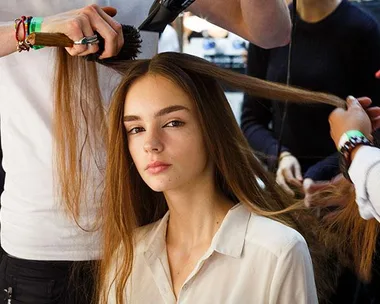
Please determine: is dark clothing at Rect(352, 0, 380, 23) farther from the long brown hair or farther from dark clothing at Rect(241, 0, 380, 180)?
the long brown hair

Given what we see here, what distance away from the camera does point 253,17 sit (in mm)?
1242

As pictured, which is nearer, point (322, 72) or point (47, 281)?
point (47, 281)

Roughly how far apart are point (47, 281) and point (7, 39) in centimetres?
44

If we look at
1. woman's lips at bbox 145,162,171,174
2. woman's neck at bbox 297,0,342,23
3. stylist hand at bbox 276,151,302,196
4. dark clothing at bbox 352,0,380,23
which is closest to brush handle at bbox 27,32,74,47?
woman's lips at bbox 145,162,171,174

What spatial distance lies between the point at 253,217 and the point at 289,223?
0.23ft

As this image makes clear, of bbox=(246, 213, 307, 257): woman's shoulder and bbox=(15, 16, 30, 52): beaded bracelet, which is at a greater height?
bbox=(15, 16, 30, 52): beaded bracelet

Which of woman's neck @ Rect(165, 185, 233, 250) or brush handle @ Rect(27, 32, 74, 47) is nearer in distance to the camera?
brush handle @ Rect(27, 32, 74, 47)

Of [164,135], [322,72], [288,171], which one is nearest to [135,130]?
[164,135]

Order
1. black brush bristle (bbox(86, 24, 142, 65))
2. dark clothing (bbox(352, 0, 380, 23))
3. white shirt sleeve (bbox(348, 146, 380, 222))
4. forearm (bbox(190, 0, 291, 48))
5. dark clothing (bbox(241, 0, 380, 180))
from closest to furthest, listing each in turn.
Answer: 1. white shirt sleeve (bbox(348, 146, 380, 222))
2. black brush bristle (bbox(86, 24, 142, 65))
3. forearm (bbox(190, 0, 291, 48))
4. dark clothing (bbox(241, 0, 380, 180))
5. dark clothing (bbox(352, 0, 380, 23))

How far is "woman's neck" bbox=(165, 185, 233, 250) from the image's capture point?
117cm

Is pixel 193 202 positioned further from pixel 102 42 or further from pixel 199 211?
pixel 102 42

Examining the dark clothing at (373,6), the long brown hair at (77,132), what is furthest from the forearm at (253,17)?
the dark clothing at (373,6)

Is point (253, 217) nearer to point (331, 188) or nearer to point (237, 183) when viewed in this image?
point (237, 183)

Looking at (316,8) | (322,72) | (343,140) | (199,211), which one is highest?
(316,8)
